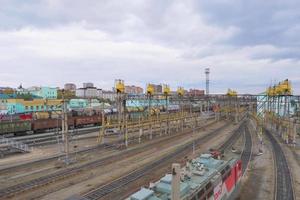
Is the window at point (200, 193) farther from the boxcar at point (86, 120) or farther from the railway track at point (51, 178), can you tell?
the boxcar at point (86, 120)

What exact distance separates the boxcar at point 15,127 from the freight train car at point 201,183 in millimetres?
47698

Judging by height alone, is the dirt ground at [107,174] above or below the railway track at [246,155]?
above

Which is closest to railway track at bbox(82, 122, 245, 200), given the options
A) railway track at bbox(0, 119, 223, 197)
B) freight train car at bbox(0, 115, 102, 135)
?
railway track at bbox(0, 119, 223, 197)

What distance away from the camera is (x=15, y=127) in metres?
55.9

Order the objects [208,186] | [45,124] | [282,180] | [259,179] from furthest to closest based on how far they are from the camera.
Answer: [45,124] → [259,179] → [282,180] → [208,186]

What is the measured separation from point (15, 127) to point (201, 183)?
170ft

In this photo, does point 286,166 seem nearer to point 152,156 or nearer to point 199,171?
point 152,156

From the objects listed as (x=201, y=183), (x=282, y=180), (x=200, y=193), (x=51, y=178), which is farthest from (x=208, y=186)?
(x=51, y=178)

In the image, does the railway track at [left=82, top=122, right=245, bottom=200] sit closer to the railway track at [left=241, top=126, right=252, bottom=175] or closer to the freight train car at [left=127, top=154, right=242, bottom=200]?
the freight train car at [left=127, top=154, right=242, bottom=200]

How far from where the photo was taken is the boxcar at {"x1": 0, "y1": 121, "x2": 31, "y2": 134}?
175ft

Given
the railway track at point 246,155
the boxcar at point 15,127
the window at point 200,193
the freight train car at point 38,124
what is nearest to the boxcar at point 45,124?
the freight train car at point 38,124

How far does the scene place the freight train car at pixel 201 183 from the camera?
1396cm

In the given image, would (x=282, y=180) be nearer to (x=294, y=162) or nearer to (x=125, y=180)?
(x=294, y=162)

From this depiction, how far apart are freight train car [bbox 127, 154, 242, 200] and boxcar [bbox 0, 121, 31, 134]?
47698 mm
